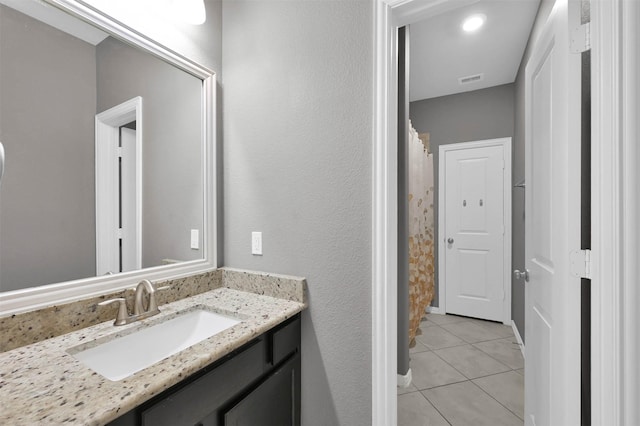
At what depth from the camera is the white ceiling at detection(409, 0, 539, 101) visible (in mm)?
2107

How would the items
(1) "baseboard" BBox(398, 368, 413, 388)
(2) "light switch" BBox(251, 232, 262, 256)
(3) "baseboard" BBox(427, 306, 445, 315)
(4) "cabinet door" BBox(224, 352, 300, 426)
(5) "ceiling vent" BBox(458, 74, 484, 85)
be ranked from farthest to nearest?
(3) "baseboard" BBox(427, 306, 445, 315) < (5) "ceiling vent" BBox(458, 74, 484, 85) < (1) "baseboard" BBox(398, 368, 413, 388) < (2) "light switch" BBox(251, 232, 262, 256) < (4) "cabinet door" BBox(224, 352, 300, 426)

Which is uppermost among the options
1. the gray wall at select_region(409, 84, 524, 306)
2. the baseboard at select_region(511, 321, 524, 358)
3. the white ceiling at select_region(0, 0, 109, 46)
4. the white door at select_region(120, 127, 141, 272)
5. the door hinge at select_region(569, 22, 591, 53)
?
the gray wall at select_region(409, 84, 524, 306)

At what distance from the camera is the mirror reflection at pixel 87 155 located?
0.90 metres

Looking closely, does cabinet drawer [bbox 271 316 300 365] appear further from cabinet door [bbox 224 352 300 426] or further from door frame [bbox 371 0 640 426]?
door frame [bbox 371 0 640 426]

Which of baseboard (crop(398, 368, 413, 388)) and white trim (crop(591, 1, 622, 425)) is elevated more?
white trim (crop(591, 1, 622, 425))

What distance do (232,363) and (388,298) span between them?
62cm

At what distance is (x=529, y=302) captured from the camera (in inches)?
58.4

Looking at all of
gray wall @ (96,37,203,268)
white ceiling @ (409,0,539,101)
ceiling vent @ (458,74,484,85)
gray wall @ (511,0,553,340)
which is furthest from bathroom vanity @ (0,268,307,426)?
ceiling vent @ (458,74,484,85)

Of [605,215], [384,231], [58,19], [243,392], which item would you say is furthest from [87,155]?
[605,215]

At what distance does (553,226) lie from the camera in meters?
1.08

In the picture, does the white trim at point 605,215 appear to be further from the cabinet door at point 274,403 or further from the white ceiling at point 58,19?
the white ceiling at point 58,19

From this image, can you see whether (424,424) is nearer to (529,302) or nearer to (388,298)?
(529,302)

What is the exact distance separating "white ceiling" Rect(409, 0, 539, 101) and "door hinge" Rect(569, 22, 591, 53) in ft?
4.17

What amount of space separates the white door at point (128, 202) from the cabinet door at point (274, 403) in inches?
28.4
